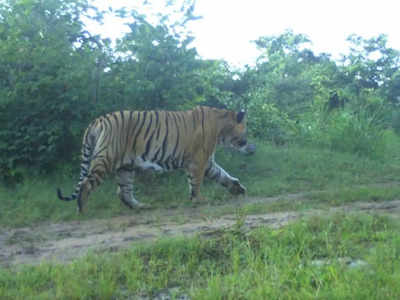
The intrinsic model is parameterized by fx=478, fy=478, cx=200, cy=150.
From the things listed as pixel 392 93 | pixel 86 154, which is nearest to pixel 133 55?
pixel 86 154

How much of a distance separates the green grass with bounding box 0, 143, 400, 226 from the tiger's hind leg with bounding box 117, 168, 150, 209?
13 centimetres

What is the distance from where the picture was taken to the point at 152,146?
729 cm

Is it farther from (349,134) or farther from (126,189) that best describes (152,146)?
(349,134)

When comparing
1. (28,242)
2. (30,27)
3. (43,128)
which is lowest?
(28,242)

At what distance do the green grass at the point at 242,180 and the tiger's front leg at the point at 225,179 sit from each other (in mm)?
168

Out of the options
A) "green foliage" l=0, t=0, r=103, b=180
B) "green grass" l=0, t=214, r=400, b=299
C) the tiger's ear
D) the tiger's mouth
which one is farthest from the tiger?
"green grass" l=0, t=214, r=400, b=299

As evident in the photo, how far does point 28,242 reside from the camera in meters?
4.94

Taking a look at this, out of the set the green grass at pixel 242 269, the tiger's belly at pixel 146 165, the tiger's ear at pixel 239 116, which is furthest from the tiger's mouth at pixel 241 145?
the green grass at pixel 242 269

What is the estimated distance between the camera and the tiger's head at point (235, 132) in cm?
827

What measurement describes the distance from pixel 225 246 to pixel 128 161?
3.37m

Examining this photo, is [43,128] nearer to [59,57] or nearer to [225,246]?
[59,57]

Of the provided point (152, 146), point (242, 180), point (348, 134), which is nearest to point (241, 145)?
point (242, 180)

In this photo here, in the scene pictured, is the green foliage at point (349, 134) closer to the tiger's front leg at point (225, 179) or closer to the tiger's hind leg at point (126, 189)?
the tiger's front leg at point (225, 179)

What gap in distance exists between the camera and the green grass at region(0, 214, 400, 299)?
3.09 metres
